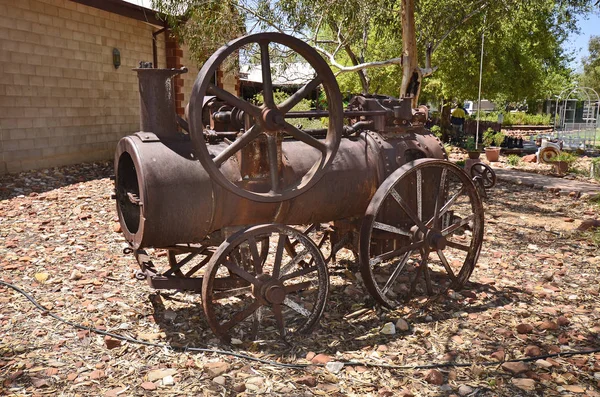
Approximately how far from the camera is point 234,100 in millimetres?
3607

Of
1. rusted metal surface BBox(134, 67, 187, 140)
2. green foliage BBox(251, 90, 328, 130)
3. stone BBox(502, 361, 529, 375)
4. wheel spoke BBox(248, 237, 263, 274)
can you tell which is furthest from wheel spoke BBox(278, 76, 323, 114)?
green foliage BBox(251, 90, 328, 130)

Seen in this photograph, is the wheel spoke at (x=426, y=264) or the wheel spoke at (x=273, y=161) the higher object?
the wheel spoke at (x=273, y=161)

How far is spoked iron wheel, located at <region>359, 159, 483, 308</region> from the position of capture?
4176mm

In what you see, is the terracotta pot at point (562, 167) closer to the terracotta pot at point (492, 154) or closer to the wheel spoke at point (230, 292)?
the terracotta pot at point (492, 154)

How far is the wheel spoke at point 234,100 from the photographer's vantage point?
3.59 metres

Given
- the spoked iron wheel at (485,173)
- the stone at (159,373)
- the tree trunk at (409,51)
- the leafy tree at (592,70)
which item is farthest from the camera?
the leafy tree at (592,70)

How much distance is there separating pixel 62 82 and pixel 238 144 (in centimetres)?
895

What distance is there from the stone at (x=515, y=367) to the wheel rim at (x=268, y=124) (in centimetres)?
177

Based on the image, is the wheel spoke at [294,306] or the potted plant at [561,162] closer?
the wheel spoke at [294,306]

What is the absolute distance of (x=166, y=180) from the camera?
3.56 meters

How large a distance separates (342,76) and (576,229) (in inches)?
833

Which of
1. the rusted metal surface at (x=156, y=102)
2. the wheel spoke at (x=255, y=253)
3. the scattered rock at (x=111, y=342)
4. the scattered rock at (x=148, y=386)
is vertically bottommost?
the scattered rock at (x=148, y=386)

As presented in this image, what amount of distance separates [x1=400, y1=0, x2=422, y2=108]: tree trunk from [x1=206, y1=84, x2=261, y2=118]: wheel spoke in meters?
7.42

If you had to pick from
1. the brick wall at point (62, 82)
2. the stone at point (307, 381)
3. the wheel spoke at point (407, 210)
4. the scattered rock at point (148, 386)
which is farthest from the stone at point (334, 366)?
the brick wall at point (62, 82)
